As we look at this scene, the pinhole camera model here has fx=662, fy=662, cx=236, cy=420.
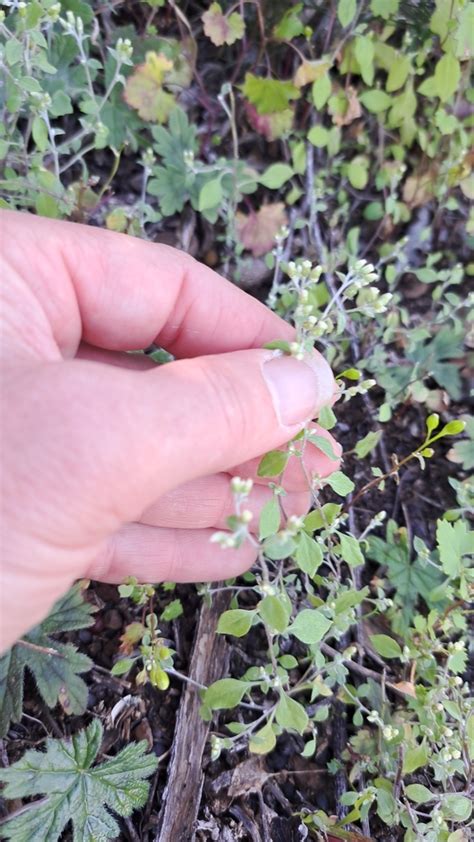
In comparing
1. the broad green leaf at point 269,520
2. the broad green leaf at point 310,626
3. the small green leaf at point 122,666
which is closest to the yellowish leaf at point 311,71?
the broad green leaf at point 269,520

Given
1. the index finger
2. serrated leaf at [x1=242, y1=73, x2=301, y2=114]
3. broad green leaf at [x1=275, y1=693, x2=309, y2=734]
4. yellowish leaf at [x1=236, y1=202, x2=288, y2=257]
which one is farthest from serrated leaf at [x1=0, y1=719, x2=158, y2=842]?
serrated leaf at [x1=242, y1=73, x2=301, y2=114]

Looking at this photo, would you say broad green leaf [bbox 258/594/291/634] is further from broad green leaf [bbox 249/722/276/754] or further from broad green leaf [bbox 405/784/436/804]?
broad green leaf [bbox 405/784/436/804]

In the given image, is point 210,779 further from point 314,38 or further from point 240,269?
point 314,38

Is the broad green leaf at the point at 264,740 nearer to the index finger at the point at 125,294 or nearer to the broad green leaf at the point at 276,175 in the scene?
the index finger at the point at 125,294

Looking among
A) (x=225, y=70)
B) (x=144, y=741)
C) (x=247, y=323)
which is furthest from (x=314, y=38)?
(x=144, y=741)

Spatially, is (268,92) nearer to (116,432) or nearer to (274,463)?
(274,463)

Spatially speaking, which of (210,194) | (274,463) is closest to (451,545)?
(274,463)
